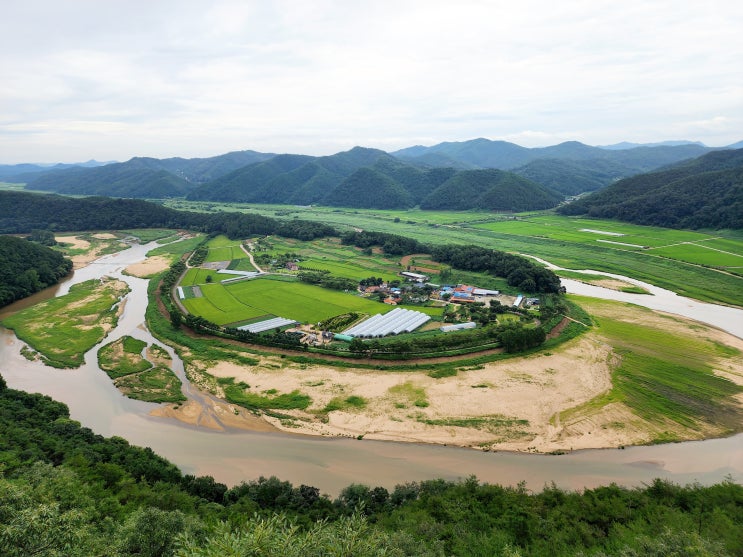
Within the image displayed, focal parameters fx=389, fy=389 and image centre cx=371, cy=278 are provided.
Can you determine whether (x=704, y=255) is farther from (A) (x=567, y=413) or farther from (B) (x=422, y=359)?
(B) (x=422, y=359)

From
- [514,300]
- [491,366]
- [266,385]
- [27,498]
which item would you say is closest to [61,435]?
[27,498]

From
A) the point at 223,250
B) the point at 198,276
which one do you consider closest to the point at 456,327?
→ the point at 198,276

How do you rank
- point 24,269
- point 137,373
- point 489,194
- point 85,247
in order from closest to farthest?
point 137,373
point 24,269
point 85,247
point 489,194

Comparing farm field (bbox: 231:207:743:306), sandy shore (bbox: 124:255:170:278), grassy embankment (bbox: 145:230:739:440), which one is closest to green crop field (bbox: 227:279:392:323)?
grassy embankment (bbox: 145:230:739:440)

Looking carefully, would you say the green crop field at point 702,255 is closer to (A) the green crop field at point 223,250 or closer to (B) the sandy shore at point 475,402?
(B) the sandy shore at point 475,402

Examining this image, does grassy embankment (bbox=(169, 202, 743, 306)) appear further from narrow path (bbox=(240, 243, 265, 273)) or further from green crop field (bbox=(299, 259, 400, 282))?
narrow path (bbox=(240, 243, 265, 273))

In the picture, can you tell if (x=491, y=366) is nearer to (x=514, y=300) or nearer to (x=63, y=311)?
(x=514, y=300)
